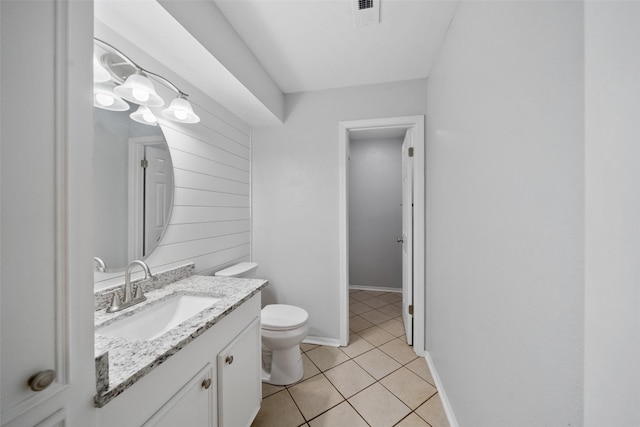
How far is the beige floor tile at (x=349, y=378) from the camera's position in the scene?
1.71 meters

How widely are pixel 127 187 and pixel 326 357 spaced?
1.92 metres

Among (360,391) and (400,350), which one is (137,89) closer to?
(360,391)

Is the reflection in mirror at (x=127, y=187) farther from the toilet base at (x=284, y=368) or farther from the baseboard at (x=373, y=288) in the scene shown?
the baseboard at (x=373, y=288)

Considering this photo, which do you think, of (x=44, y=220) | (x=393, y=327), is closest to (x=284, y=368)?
(x=393, y=327)

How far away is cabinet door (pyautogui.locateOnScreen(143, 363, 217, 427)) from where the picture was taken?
31.2 inches

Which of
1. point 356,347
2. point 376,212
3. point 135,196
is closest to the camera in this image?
point 135,196

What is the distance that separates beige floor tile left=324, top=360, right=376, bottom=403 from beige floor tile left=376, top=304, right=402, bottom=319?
1121 mm

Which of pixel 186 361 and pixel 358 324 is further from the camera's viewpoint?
pixel 358 324

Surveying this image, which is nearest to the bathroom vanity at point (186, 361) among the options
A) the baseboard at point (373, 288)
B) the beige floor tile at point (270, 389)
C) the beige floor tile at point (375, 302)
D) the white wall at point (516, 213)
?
the beige floor tile at point (270, 389)

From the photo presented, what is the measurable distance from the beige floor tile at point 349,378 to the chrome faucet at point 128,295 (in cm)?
141

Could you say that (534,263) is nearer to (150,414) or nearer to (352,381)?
(150,414)

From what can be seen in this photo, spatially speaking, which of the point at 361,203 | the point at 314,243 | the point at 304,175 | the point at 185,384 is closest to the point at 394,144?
the point at 361,203

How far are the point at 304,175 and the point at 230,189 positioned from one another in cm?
69

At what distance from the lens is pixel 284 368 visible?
178 centimetres
